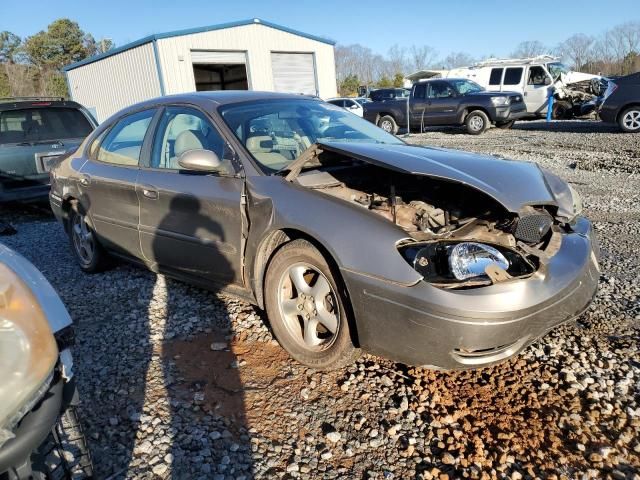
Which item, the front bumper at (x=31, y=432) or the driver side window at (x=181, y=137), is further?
the driver side window at (x=181, y=137)

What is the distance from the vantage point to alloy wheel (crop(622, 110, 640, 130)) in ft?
39.2

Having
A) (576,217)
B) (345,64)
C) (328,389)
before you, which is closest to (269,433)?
(328,389)

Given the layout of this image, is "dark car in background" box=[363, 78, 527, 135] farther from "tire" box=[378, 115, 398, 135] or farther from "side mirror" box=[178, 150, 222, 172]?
Answer: "side mirror" box=[178, 150, 222, 172]

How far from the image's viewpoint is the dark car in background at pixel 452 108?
14.6 meters

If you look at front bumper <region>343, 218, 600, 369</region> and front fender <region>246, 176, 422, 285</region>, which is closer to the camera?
front bumper <region>343, 218, 600, 369</region>

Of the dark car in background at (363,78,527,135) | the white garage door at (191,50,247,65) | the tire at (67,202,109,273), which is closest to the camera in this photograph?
the tire at (67,202,109,273)

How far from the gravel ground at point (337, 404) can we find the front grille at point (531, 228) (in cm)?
74

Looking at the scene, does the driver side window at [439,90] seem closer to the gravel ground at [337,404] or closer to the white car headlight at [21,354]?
the gravel ground at [337,404]

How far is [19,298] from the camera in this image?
1.40 metres

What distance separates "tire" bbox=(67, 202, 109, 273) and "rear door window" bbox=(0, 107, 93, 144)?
2.83 meters

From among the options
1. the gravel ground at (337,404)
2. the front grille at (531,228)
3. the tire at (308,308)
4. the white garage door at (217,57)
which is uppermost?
the white garage door at (217,57)

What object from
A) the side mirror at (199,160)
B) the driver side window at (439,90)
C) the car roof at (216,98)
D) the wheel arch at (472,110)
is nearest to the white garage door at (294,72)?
the driver side window at (439,90)

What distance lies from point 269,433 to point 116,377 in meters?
1.13

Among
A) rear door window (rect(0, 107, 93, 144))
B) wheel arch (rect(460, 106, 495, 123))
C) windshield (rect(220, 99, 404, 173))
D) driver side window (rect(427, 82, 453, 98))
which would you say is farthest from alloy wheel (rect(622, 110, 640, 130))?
rear door window (rect(0, 107, 93, 144))
